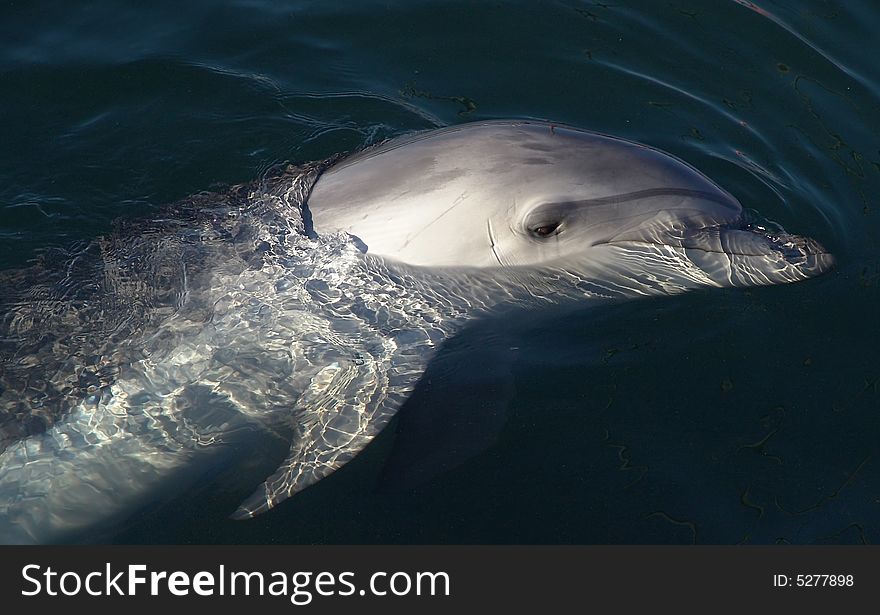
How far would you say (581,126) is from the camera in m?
9.35

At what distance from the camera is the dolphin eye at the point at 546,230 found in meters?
6.04

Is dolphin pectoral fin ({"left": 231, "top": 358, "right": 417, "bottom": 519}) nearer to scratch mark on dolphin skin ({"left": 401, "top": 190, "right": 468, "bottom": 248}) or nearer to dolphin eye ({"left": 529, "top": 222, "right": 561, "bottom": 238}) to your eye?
scratch mark on dolphin skin ({"left": 401, "top": 190, "right": 468, "bottom": 248})

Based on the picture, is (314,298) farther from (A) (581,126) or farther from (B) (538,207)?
(A) (581,126)

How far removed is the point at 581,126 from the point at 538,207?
3680 millimetres

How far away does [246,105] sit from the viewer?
9195 millimetres

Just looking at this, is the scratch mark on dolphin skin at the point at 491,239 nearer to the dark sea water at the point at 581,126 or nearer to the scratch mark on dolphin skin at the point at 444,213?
the scratch mark on dolphin skin at the point at 444,213

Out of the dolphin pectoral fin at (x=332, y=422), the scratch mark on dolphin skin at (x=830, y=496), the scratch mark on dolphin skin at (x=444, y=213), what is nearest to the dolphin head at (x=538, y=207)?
the scratch mark on dolphin skin at (x=444, y=213)

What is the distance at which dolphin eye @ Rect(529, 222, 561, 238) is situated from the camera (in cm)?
604

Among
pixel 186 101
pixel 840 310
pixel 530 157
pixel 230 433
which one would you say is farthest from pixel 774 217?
pixel 186 101

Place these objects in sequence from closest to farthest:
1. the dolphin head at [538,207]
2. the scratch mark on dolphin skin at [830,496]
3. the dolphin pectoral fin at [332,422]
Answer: the dolphin pectoral fin at [332,422] → the scratch mark on dolphin skin at [830,496] → the dolphin head at [538,207]

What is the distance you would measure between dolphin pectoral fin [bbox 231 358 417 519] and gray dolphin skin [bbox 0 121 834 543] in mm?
12

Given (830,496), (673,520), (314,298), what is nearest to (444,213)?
A: (314,298)

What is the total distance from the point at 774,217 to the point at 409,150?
3635 mm

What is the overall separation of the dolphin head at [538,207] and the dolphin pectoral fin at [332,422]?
0.83 m
